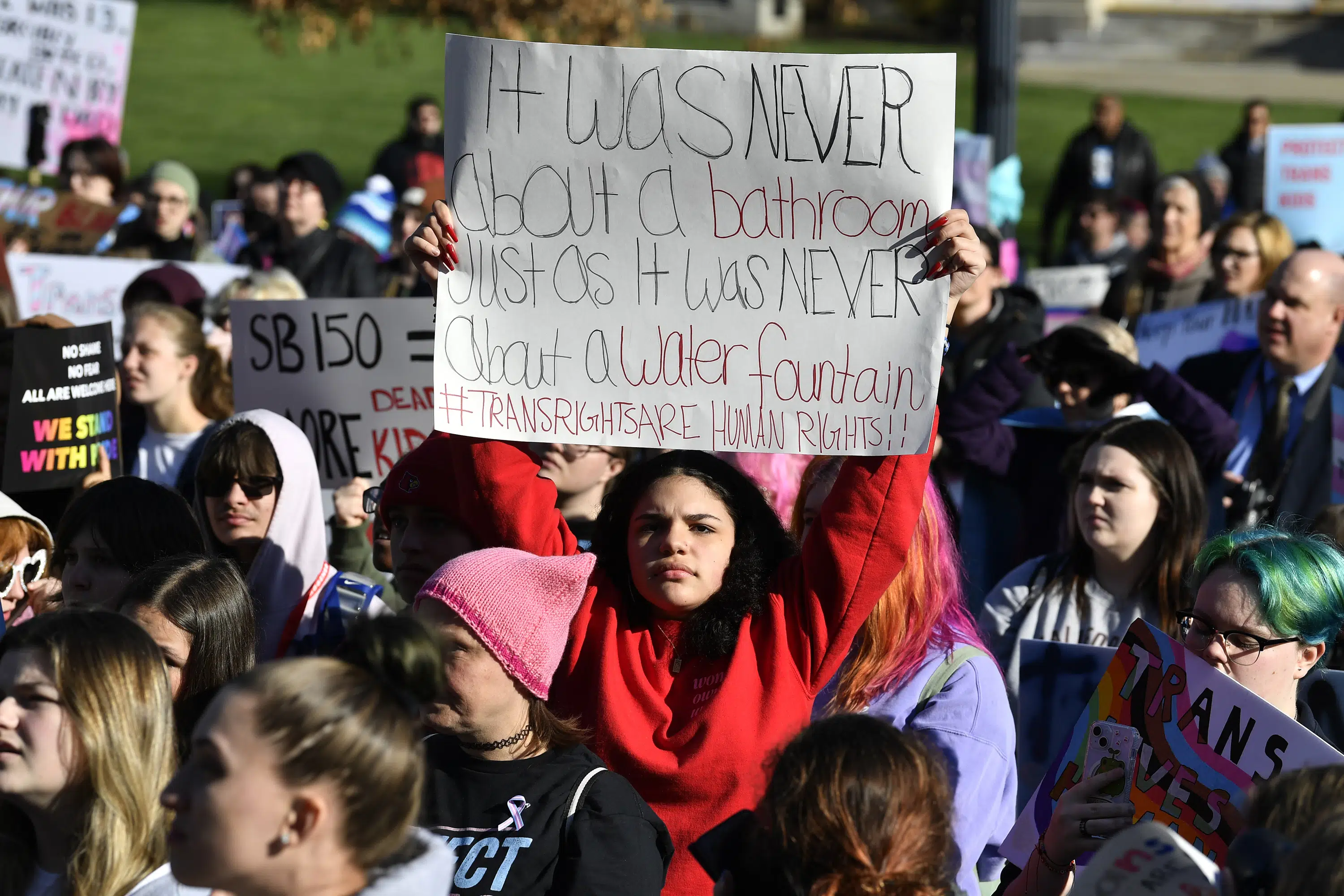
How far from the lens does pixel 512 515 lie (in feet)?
11.8

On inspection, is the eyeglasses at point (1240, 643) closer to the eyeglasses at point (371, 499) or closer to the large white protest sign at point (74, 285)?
the eyeglasses at point (371, 499)

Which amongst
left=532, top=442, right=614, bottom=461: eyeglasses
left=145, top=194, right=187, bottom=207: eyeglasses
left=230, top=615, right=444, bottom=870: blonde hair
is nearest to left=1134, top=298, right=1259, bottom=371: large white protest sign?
left=532, top=442, right=614, bottom=461: eyeglasses

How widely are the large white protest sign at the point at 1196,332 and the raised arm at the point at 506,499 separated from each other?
12.6ft

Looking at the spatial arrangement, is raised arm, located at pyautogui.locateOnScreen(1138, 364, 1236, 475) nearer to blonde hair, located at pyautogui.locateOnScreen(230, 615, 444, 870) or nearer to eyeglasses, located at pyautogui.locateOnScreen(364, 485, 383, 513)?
eyeglasses, located at pyautogui.locateOnScreen(364, 485, 383, 513)

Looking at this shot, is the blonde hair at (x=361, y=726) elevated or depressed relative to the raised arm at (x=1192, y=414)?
depressed

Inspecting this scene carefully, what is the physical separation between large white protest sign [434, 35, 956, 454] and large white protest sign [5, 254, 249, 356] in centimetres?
469

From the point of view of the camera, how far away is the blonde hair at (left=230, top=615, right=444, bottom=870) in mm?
2270

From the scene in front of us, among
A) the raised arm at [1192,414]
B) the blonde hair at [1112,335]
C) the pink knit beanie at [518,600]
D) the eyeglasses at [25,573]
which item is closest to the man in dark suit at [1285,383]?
the raised arm at [1192,414]

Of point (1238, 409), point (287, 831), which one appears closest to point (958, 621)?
point (287, 831)

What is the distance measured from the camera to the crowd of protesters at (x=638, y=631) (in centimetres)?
234

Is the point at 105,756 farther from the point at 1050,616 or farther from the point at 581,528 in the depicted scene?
the point at 1050,616

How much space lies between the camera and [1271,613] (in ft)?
10.5

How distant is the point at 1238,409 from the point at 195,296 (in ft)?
15.0

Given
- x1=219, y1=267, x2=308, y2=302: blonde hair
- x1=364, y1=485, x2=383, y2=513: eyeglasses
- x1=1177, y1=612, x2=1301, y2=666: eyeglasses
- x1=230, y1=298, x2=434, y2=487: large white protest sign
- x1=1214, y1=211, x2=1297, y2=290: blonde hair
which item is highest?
x1=1214, y1=211, x2=1297, y2=290: blonde hair
